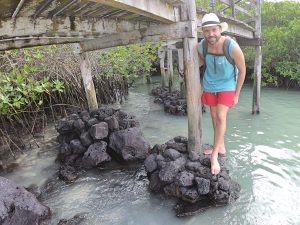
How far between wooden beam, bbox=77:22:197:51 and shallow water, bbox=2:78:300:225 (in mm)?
2229

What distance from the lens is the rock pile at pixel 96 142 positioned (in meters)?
5.36

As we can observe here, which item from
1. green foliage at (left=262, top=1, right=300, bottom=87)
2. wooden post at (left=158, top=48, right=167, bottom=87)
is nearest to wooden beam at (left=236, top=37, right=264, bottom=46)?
green foliage at (left=262, top=1, right=300, bottom=87)

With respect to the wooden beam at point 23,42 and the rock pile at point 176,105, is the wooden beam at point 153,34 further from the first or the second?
the rock pile at point 176,105

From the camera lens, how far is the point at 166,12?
3.88 metres

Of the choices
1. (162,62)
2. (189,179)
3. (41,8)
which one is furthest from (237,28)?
(162,62)

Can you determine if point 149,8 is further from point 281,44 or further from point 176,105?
point 281,44

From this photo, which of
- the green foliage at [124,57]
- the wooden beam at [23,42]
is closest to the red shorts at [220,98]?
the wooden beam at [23,42]

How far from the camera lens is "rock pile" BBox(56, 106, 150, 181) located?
536 cm

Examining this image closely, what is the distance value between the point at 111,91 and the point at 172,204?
779 cm

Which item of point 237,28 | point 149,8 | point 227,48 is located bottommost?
point 227,48

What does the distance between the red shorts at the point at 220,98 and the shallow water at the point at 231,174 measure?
1422 millimetres

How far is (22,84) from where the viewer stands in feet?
15.1

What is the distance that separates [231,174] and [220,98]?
175cm

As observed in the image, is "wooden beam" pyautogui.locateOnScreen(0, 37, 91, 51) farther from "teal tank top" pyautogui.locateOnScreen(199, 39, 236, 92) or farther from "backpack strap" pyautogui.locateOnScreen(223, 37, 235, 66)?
"backpack strap" pyautogui.locateOnScreen(223, 37, 235, 66)
